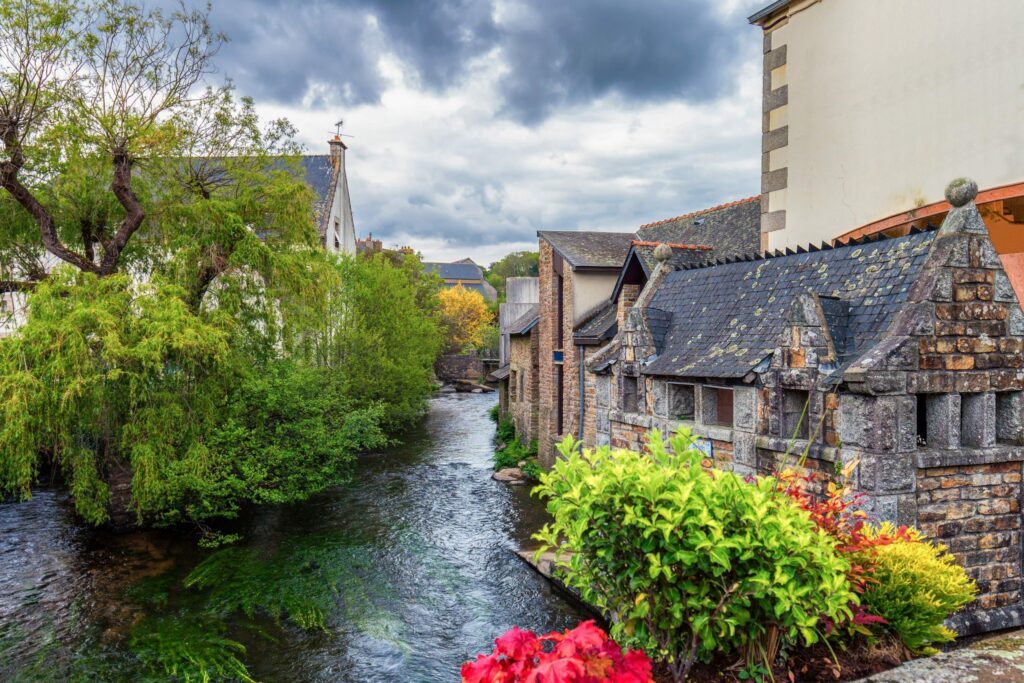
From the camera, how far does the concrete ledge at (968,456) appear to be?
19.9ft

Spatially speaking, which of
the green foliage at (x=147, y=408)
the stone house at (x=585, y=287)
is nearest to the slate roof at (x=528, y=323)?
the stone house at (x=585, y=287)

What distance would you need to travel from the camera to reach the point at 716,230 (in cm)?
1672

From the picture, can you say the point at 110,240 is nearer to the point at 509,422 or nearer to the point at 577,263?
the point at 577,263

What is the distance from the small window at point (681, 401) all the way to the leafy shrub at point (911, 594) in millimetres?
4032

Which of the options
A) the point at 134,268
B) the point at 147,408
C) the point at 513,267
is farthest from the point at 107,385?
the point at 513,267

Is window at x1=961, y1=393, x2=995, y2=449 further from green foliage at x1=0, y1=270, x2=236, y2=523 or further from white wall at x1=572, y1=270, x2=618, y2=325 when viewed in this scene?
green foliage at x1=0, y1=270, x2=236, y2=523

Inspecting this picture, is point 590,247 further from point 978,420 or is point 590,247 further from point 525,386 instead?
point 978,420

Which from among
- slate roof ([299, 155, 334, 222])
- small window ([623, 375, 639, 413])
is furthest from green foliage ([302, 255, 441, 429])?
small window ([623, 375, 639, 413])

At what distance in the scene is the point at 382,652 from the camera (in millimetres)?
9219

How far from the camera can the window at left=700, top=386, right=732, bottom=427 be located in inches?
332

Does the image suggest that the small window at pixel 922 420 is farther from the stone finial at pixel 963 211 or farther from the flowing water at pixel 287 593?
the flowing water at pixel 287 593

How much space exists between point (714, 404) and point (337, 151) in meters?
27.1

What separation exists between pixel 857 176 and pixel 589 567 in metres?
7.31

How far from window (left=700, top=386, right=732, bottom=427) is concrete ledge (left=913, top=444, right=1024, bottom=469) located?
2.54 m
